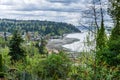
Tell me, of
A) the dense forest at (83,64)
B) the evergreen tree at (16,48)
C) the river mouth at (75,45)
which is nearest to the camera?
the dense forest at (83,64)

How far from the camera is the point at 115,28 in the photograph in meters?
32.6

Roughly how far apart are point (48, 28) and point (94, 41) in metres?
160

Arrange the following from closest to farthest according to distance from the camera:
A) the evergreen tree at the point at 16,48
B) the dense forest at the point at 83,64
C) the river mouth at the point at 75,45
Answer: the dense forest at the point at 83,64, the river mouth at the point at 75,45, the evergreen tree at the point at 16,48

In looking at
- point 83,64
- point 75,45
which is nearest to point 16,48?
point 83,64

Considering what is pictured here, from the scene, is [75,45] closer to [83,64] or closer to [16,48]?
[16,48]

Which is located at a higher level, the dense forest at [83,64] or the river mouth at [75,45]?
the dense forest at [83,64]

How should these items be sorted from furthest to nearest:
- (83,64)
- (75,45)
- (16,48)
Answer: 1. (75,45)
2. (16,48)
3. (83,64)

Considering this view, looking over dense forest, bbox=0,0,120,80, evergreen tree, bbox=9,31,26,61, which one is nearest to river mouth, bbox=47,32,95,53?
dense forest, bbox=0,0,120,80

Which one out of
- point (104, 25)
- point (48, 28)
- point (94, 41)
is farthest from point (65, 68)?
point (48, 28)

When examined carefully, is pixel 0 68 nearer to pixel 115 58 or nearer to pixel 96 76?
pixel 115 58

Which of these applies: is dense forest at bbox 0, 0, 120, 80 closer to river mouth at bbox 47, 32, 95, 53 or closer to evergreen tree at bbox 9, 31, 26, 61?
river mouth at bbox 47, 32, 95, 53

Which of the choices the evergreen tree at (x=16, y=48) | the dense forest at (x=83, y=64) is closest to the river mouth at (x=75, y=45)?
the dense forest at (x=83, y=64)

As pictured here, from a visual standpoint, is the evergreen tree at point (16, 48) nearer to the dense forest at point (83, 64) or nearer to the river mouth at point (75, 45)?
the river mouth at point (75, 45)

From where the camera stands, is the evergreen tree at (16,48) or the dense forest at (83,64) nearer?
the dense forest at (83,64)
